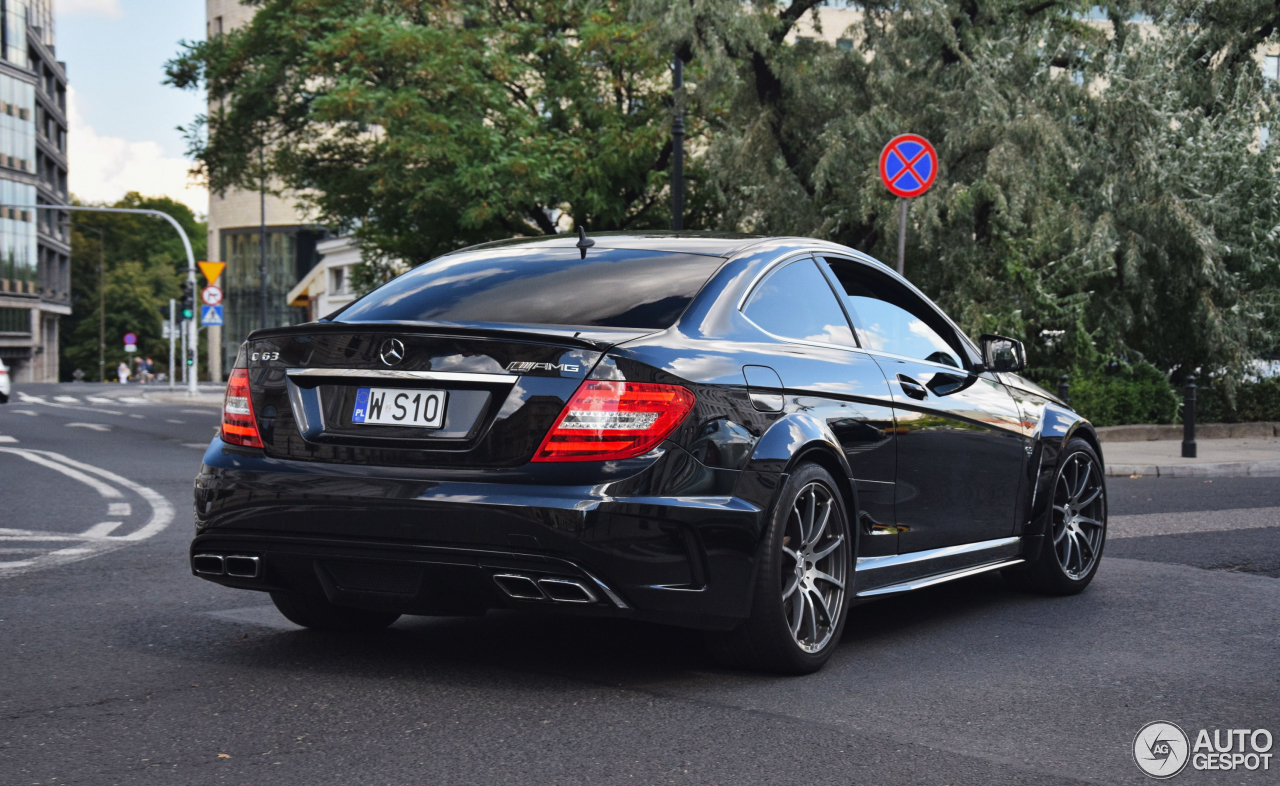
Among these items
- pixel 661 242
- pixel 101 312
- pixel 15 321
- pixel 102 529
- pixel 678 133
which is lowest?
pixel 102 529

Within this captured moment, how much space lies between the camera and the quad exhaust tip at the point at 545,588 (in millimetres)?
4297

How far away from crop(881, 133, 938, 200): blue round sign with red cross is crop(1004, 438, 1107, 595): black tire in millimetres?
8017

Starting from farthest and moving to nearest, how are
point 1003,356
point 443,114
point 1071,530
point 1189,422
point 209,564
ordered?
point 443,114, point 1189,422, point 1071,530, point 1003,356, point 209,564

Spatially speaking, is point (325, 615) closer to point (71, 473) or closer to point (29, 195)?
point (71, 473)

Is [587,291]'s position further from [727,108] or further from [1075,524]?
[727,108]

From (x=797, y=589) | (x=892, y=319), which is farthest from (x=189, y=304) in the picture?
(x=797, y=589)

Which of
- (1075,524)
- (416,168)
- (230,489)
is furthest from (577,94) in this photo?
(230,489)

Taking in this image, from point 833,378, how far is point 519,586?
1.46m

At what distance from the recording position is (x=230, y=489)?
185 inches

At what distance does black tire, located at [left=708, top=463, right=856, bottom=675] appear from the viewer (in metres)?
4.61

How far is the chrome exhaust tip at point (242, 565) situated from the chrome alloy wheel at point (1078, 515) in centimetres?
375

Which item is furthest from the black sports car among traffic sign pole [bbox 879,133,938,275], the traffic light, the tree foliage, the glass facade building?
the glass facade building

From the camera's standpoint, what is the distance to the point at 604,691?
4.56 meters

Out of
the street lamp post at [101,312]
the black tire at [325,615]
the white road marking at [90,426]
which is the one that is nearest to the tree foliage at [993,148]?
the white road marking at [90,426]
